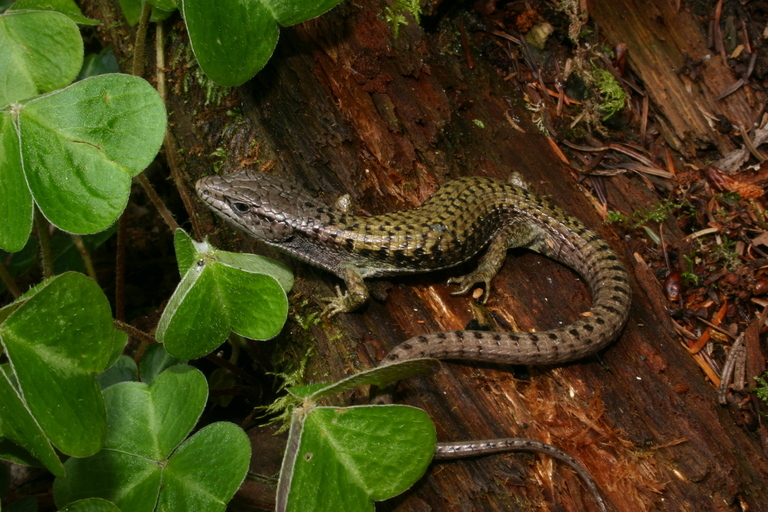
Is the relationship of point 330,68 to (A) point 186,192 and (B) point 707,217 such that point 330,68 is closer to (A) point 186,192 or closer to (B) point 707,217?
(A) point 186,192

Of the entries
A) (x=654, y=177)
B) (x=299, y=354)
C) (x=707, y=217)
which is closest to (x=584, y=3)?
(x=654, y=177)

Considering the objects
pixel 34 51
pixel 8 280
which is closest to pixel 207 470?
pixel 8 280

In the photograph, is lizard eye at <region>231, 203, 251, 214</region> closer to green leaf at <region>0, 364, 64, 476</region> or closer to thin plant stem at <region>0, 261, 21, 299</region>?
thin plant stem at <region>0, 261, 21, 299</region>

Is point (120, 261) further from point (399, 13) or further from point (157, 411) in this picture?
point (399, 13)

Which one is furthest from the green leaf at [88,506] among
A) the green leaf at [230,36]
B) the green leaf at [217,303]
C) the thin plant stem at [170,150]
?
the green leaf at [230,36]

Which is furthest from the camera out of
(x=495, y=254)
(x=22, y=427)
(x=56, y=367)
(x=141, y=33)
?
(x=495, y=254)
